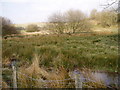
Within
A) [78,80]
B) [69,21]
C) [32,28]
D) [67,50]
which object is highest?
[69,21]

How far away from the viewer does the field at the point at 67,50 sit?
13.6 feet

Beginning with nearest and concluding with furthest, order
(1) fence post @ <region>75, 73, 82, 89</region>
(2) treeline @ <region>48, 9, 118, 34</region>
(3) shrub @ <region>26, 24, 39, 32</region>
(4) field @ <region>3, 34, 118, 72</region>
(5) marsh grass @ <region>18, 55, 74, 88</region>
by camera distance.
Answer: (1) fence post @ <region>75, 73, 82, 89</region> → (5) marsh grass @ <region>18, 55, 74, 88</region> → (4) field @ <region>3, 34, 118, 72</region> → (2) treeline @ <region>48, 9, 118, 34</region> → (3) shrub @ <region>26, 24, 39, 32</region>

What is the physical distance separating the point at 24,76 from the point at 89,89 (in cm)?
138

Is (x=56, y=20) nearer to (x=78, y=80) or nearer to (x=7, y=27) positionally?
(x=7, y=27)

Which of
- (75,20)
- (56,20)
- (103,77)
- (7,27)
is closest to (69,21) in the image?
(75,20)

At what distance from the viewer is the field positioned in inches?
163

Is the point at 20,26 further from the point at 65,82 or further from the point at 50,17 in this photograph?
the point at 65,82

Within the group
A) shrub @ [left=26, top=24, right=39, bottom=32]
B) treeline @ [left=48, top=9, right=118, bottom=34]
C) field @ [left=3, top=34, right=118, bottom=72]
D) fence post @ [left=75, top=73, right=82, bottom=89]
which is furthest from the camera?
shrub @ [left=26, top=24, right=39, bottom=32]

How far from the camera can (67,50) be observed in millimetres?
4750

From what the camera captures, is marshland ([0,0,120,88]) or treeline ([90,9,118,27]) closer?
marshland ([0,0,120,88])

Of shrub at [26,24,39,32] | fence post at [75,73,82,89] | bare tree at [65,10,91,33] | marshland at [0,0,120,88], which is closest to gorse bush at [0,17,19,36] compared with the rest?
marshland at [0,0,120,88]

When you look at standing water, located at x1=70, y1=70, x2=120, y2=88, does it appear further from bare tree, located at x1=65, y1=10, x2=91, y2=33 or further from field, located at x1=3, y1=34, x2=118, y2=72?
bare tree, located at x1=65, y1=10, x2=91, y2=33

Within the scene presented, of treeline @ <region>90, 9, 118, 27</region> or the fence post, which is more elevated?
treeline @ <region>90, 9, 118, 27</region>

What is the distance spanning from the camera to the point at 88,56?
4422 millimetres
